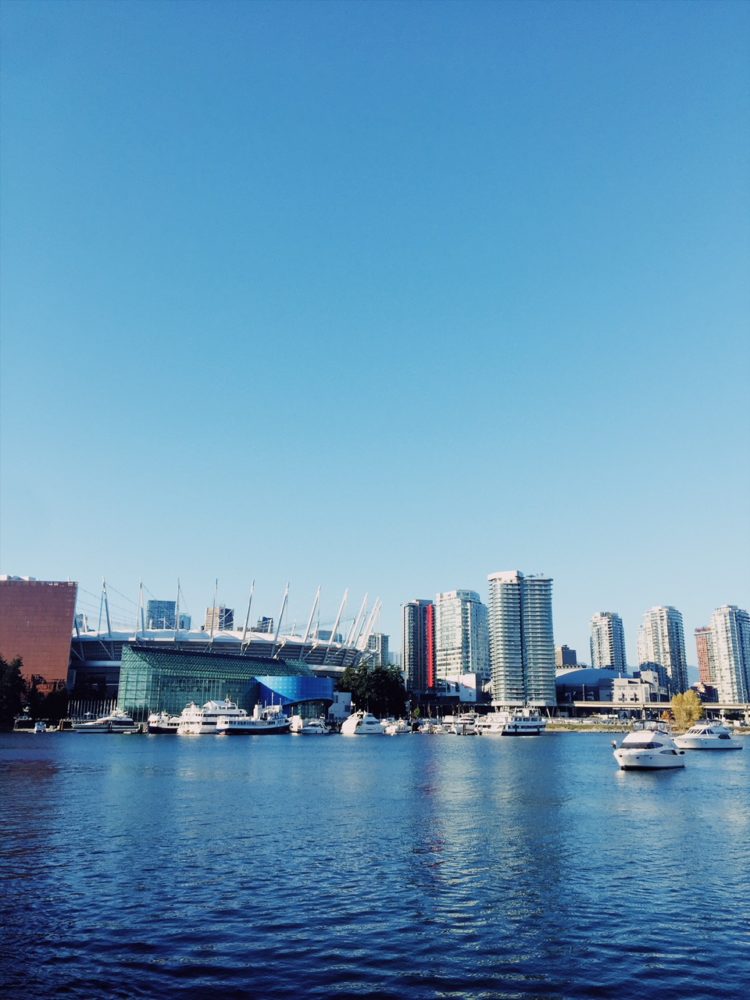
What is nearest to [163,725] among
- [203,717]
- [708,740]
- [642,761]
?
[203,717]

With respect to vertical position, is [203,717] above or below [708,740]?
above

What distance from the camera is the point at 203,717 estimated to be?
190 metres

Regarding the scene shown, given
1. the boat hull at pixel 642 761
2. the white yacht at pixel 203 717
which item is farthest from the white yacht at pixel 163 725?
the boat hull at pixel 642 761

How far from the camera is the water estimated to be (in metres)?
26.0

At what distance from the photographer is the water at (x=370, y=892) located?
26.0 meters

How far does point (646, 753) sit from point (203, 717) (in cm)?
12126

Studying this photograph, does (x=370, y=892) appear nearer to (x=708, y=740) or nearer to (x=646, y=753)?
(x=646, y=753)

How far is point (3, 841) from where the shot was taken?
46.3 meters

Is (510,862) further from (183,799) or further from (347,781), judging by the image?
(347,781)

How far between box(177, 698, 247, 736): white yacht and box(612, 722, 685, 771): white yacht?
114 metres

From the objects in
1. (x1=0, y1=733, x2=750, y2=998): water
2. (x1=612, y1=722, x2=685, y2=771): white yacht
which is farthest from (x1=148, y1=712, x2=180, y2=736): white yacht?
(x1=0, y1=733, x2=750, y2=998): water

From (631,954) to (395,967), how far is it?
8665mm

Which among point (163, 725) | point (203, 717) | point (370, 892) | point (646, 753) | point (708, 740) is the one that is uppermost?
point (203, 717)

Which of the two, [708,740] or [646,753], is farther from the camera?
[708,740]
